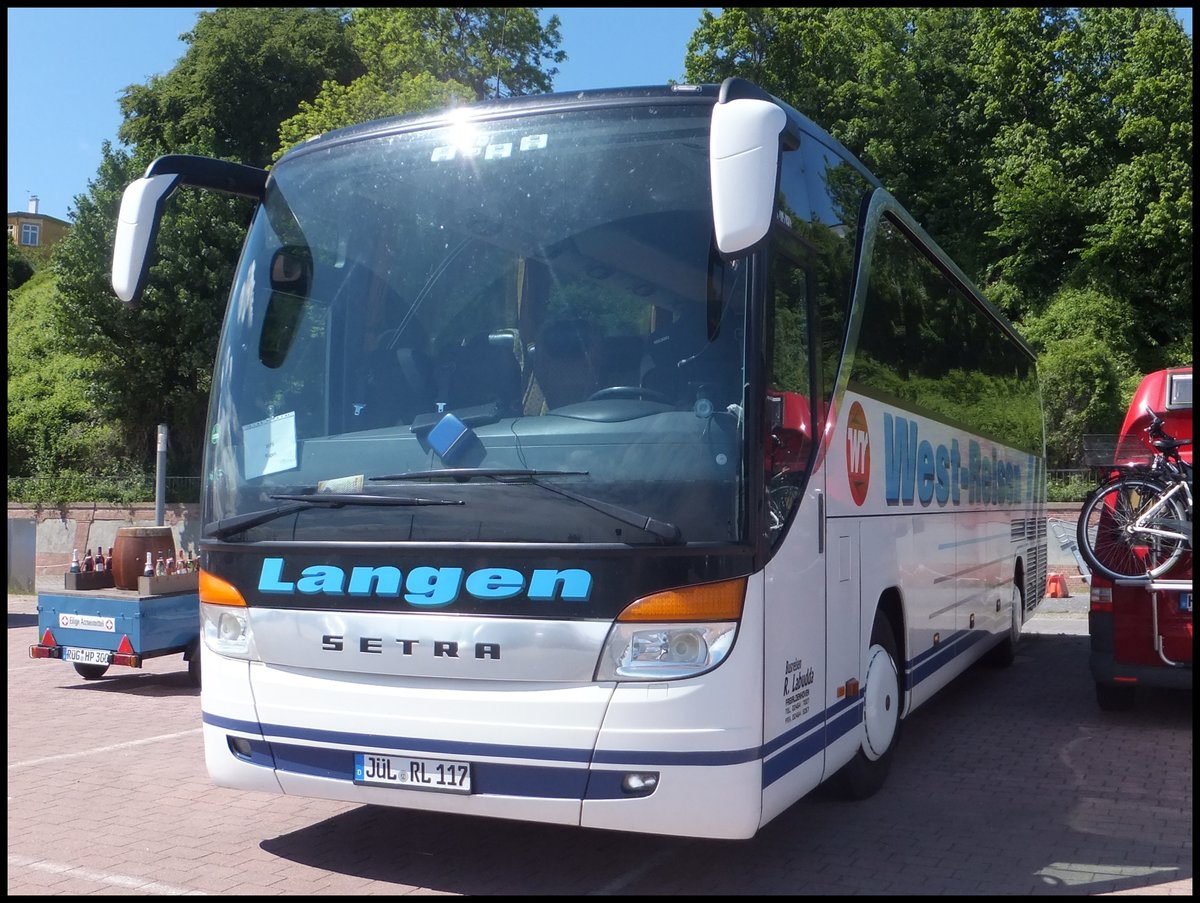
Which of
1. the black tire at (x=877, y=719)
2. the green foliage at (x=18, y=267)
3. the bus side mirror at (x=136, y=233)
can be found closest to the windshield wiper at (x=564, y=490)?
the bus side mirror at (x=136, y=233)

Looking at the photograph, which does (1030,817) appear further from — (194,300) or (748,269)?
(194,300)

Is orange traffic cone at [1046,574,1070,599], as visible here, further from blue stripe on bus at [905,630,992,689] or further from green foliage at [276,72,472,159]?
green foliage at [276,72,472,159]

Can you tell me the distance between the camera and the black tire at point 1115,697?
9.57 metres

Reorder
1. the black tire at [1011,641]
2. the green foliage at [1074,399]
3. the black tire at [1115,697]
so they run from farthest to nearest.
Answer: the green foliage at [1074,399], the black tire at [1011,641], the black tire at [1115,697]

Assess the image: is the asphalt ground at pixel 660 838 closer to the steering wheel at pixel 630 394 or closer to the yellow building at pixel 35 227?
the steering wheel at pixel 630 394

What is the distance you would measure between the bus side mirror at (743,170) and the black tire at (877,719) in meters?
2.96

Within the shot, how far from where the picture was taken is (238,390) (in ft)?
18.7

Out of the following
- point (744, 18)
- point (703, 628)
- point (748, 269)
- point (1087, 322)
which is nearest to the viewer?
point (703, 628)

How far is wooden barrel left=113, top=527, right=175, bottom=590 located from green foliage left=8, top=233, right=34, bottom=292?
47082 millimetres

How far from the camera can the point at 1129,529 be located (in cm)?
942

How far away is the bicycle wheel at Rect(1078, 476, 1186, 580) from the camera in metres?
9.18

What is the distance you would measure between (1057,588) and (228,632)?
1751 cm

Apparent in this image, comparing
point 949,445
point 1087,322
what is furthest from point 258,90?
point 949,445

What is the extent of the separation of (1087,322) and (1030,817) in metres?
29.6
